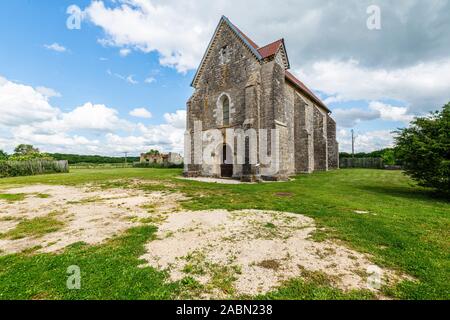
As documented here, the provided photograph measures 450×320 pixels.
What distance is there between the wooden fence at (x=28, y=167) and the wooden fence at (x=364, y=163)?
4407 centimetres

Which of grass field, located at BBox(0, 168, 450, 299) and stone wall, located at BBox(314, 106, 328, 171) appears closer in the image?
grass field, located at BBox(0, 168, 450, 299)

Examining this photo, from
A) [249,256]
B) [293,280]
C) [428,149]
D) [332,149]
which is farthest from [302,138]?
[293,280]

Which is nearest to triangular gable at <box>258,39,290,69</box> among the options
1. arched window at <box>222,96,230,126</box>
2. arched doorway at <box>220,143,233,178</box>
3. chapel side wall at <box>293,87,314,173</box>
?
arched window at <box>222,96,230,126</box>

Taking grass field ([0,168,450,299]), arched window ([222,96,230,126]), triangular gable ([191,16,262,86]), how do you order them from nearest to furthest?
grass field ([0,168,450,299]) → triangular gable ([191,16,262,86]) → arched window ([222,96,230,126])

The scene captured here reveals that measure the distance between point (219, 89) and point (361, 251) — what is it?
52.9 feet

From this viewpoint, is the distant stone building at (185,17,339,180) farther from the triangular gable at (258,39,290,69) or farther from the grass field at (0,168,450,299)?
the grass field at (0,168,450,299)

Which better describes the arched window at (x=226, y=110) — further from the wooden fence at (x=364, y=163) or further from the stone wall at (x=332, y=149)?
the wooden fence at (x=364, y=163)

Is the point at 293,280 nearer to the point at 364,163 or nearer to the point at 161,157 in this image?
the point at 364,163

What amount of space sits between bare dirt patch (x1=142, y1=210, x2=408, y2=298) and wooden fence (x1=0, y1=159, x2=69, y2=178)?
30124 millimetres

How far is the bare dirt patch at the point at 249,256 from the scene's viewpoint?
266cm

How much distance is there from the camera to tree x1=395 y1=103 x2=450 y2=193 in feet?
25.6

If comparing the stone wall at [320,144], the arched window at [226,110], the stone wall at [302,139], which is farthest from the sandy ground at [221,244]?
the stone wall at [320,144]

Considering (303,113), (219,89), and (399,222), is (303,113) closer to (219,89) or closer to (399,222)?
(219,89)

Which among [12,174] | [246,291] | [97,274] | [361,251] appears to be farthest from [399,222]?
[12,174]
